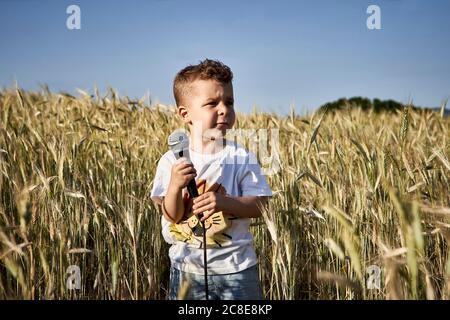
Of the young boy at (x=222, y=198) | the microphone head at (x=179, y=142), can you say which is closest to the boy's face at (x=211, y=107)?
the young boy at (x=222, y=198)

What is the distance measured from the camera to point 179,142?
3.82 feet

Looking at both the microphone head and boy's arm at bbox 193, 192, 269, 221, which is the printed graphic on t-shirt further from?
the microphone head

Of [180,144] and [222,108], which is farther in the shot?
[222,108]

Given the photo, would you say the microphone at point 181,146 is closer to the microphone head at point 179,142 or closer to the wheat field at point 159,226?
the microphone head at point 179,142

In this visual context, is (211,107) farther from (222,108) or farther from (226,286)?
(226,286)

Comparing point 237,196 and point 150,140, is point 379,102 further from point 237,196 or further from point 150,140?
point 237,196

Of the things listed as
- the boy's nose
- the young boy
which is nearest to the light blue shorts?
the young boy

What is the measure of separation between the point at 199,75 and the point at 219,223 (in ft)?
1.23

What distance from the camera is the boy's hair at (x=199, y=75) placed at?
52.3 inches

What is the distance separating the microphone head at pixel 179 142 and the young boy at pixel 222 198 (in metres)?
0.08

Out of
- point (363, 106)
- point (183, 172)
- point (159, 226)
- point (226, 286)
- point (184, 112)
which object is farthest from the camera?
point (363, 106)

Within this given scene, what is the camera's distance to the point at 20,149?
2.00 metres

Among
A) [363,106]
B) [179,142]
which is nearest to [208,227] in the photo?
[179,142]

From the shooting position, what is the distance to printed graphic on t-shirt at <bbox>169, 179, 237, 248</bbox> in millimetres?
1268
